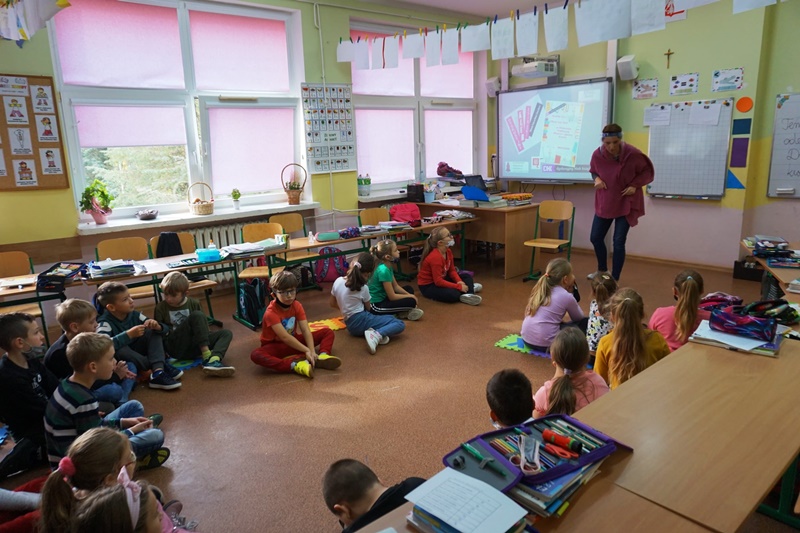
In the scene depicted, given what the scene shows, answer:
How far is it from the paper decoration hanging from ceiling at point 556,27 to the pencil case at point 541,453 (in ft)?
10.9

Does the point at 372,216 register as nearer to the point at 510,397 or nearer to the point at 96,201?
the point at 96,201

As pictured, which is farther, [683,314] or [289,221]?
[289,221]

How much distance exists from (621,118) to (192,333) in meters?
5.14

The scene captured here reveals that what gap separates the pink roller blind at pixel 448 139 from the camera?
7.16 m

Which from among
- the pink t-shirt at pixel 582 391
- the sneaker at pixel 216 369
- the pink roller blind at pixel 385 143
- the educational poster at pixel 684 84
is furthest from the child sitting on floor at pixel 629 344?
the pink roller blind at pixel 385 143

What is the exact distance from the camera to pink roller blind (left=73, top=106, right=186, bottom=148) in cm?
461

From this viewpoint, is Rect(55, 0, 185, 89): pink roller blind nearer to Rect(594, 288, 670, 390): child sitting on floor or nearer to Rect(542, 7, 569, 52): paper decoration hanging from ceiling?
Rect(542, 7, 569, 52): paper decoration hanging from ceiling

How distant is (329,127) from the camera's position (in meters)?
5.89

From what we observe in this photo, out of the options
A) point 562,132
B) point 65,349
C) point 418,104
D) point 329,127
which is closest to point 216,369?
point 65,349

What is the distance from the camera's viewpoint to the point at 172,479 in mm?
2400

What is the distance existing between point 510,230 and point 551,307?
85.2 inches

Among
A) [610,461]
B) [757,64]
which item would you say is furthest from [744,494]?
[757,64]

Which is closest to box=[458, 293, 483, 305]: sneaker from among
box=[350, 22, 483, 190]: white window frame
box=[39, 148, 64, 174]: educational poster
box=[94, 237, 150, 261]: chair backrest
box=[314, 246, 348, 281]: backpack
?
box=[314, 246, 348, 281]: backpack

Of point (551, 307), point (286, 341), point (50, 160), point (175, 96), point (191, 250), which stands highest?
point (175, 96)
